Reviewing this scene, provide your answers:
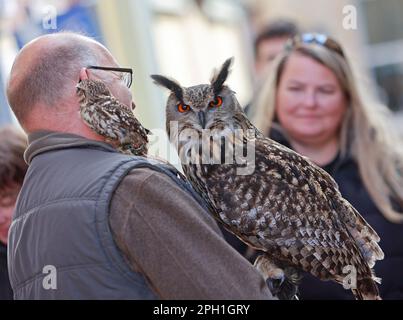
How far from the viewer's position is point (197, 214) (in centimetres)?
161

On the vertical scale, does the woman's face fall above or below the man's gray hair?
below

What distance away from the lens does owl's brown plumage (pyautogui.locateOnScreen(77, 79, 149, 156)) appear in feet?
5.77

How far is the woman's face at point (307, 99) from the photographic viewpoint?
3014 mm

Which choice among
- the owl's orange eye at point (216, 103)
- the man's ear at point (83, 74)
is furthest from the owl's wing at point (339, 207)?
the man's ear at point (83, 74)

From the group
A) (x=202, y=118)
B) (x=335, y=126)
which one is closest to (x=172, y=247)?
(x=202, y=118)

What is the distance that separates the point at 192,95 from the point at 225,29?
27.0 ft

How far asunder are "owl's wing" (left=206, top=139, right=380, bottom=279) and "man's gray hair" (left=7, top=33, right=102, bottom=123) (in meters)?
0.46

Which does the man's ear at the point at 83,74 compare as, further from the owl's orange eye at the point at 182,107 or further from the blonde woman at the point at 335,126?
the blonde woman at the point at 335,126

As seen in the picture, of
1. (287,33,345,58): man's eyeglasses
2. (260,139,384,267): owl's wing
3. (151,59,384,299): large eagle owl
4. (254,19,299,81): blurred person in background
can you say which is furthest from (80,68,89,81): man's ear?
(254,19,299,81): blurred person in background

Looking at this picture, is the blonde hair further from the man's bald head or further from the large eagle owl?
the man's bald head

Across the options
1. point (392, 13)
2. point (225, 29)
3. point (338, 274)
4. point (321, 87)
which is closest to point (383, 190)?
point (321, 87)

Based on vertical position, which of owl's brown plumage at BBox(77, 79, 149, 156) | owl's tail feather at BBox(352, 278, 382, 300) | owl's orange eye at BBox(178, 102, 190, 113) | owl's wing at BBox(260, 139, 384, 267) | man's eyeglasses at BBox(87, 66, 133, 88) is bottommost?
owl's tail feather at BBox(352, 278, 382, 300)

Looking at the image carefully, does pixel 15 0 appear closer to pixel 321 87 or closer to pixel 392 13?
pixel 321 87

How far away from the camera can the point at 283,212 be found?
6.36 feet
